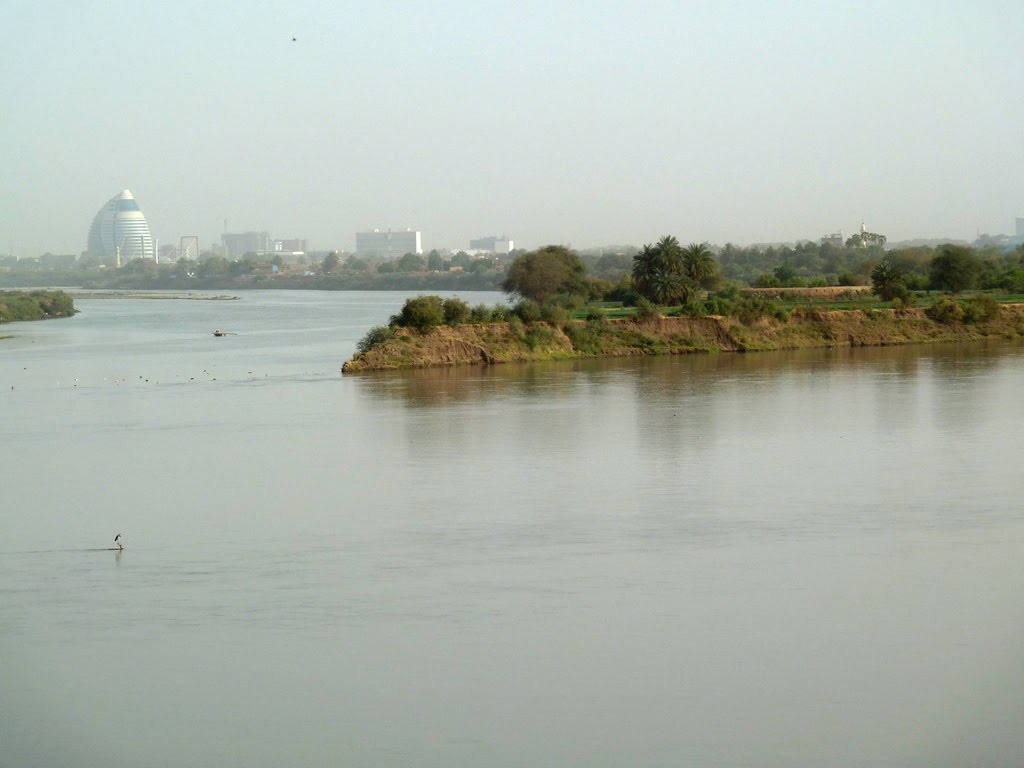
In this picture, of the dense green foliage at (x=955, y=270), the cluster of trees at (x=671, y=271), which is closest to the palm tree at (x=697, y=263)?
the cluster of trees at (x=671, y=271)

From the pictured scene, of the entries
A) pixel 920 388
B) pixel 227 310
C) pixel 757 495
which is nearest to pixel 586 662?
pixel 757 495

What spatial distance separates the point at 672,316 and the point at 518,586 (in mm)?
28271

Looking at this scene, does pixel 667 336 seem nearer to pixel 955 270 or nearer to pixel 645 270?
pixel 645 270

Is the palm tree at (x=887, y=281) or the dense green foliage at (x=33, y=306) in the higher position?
the palm tree at (x=887, y=281)

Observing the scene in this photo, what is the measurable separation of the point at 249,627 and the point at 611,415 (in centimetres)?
1481

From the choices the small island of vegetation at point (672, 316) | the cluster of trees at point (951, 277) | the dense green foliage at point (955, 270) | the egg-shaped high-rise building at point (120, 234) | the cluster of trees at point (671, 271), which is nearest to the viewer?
the small island of vegetation at point (672, 316)

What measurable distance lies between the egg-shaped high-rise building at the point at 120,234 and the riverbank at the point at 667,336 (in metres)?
140

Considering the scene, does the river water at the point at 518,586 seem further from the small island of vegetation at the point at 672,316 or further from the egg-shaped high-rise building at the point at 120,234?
the egg-shaped high-rise building at the point at 120,234

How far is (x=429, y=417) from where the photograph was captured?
26438 mm

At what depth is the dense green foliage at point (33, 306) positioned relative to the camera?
7306cm

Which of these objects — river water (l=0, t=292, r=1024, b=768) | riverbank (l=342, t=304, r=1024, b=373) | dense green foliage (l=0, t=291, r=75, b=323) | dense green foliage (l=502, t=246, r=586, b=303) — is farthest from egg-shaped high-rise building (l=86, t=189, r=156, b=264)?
river water (l=0, t=292, r=1024, b=768)

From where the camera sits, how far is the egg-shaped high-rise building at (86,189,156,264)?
172500mm

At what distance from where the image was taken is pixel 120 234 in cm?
17500

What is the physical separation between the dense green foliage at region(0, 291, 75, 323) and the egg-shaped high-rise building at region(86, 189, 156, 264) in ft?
298
